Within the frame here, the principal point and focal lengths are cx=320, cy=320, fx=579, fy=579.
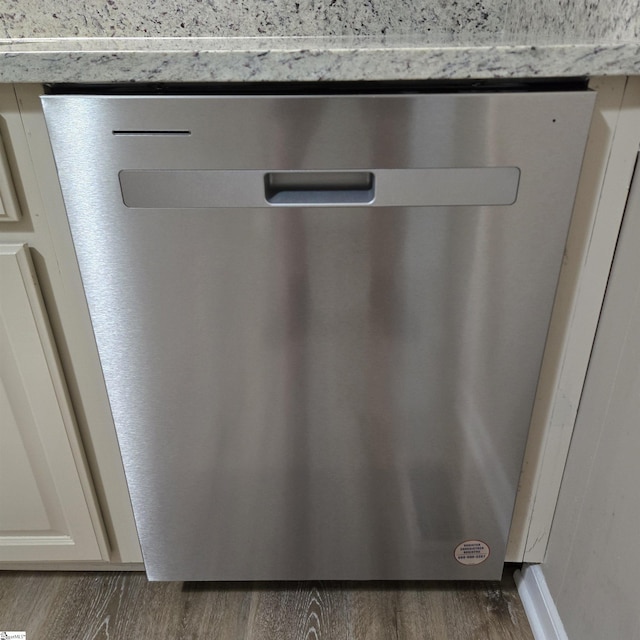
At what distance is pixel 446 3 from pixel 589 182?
0.54 meters

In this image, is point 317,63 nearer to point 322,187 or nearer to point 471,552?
point 322,187

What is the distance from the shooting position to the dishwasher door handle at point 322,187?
676 mm

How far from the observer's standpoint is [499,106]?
0.64 meters

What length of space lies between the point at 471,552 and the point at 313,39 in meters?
0.93

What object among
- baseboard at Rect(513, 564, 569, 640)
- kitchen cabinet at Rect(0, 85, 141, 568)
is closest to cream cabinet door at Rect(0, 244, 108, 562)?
kitchen cabinet at Rect(0, 85, 141, 568)

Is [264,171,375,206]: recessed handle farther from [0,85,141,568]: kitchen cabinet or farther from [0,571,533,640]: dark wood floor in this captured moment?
[0,571,533,640]: dark wood floor

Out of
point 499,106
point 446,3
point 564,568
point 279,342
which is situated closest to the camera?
point 499,106

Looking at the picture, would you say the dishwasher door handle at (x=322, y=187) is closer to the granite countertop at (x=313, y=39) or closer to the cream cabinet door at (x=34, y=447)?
the granite countertop at (x=313, y=39)

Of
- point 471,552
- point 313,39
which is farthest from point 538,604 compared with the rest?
point 313,39

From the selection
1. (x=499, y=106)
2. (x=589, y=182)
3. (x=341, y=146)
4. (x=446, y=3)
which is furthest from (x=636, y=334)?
(x=446, y=3)

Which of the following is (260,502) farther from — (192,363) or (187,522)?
(192,363)

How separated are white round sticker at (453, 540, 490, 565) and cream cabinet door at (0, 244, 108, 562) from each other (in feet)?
1.96

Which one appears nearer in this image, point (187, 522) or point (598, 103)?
point (598, 103)

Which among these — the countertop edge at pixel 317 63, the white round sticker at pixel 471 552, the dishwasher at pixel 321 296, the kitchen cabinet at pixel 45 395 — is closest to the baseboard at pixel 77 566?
the kitchen cabinet at pixel 45 395
